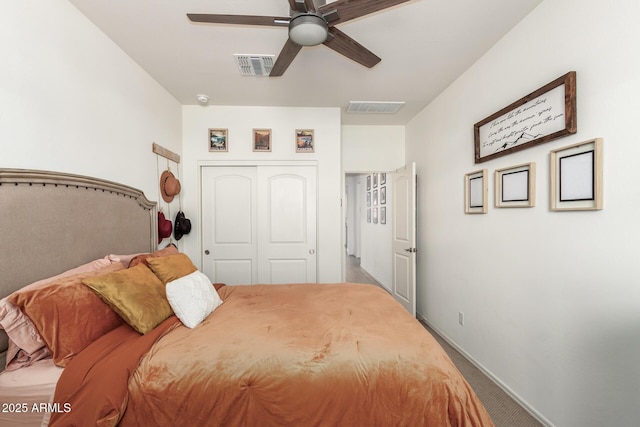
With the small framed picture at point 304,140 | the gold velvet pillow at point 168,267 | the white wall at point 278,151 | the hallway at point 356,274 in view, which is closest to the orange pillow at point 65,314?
the gold velvet pillow at point 168,267

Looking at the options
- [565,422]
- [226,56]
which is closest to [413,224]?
[565,422]

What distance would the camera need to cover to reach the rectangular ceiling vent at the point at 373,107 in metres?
3.17

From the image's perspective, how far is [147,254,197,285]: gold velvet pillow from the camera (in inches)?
67.7

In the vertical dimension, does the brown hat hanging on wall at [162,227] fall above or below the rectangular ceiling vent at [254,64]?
below

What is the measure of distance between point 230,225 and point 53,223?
1981 mm

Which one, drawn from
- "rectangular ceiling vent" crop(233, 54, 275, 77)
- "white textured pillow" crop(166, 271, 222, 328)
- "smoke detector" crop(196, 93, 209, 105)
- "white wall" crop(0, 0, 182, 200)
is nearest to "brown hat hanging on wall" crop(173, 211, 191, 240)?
"white wall" crop(0, 0, 182, 200)

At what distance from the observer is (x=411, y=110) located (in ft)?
11.2

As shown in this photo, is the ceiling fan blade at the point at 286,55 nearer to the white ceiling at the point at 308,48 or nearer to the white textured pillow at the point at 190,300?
the white ceiling at the point at 308,48

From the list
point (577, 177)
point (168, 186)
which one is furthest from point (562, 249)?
point (168, 186)

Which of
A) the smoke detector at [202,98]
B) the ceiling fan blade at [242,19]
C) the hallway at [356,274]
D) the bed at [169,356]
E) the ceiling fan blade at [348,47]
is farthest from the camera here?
the hallway at [356,274]

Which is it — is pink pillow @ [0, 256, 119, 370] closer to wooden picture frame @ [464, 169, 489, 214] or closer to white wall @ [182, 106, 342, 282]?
white wall @ [182, 106, 342, 282]

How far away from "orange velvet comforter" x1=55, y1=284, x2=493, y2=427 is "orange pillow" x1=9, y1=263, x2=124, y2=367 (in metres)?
0.28

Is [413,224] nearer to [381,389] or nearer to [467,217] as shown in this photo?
[467,217]

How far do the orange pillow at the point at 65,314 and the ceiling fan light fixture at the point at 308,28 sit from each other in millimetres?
1692
